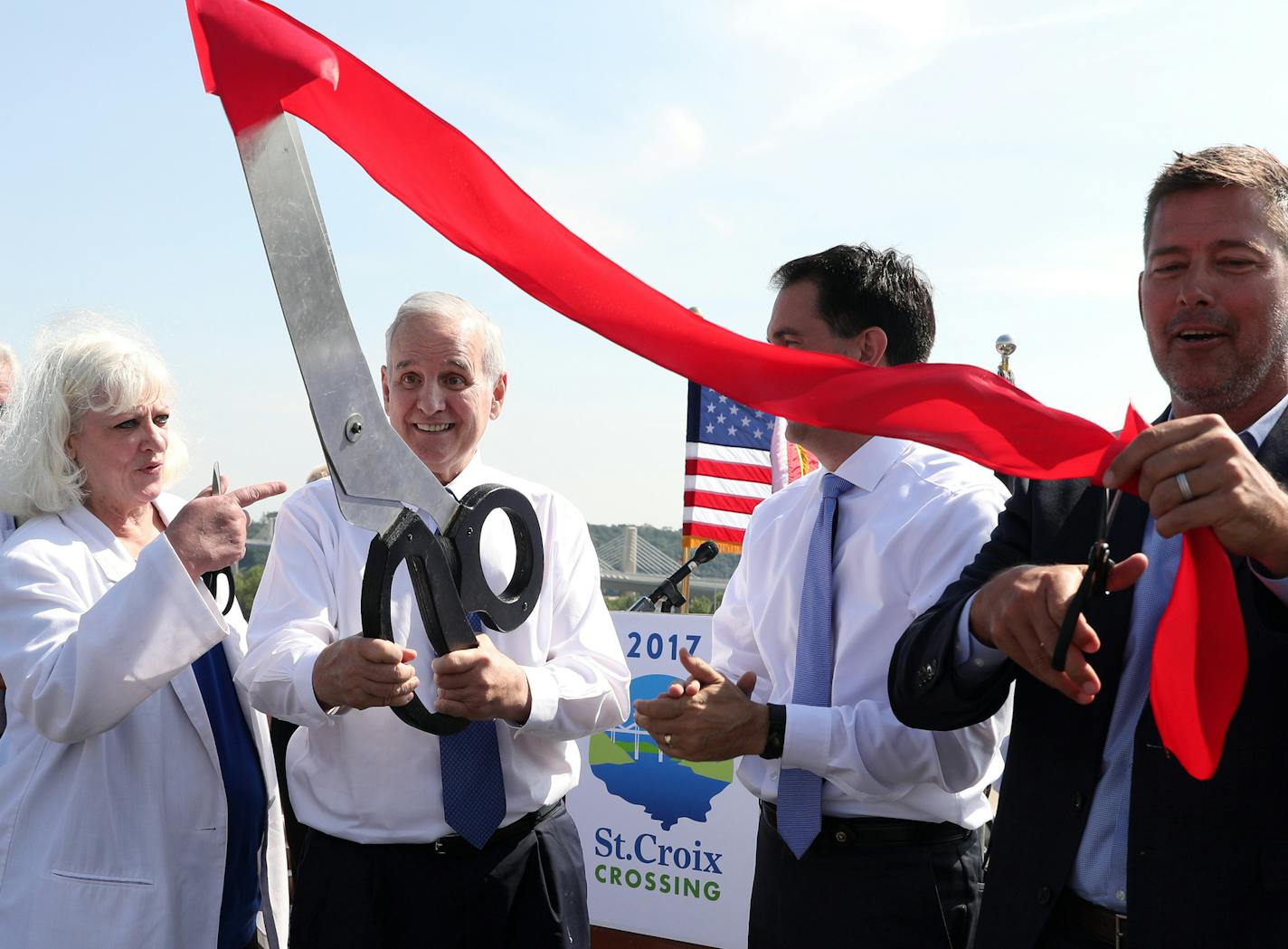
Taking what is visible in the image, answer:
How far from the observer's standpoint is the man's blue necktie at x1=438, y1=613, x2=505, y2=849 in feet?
8.86

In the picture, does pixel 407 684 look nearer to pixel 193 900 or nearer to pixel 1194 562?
pixel 193 900

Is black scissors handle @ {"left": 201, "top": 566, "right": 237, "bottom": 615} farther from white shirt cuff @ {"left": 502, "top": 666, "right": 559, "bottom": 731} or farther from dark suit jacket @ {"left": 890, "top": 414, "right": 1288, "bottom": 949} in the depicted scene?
dark suit jacket @ {"left": 890, "top": 414, "right": 1288, "bottom": 949}

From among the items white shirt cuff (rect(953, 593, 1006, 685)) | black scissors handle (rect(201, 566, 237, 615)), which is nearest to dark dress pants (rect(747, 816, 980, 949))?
white shirt cuff (rect(953, 593, 1006, 685))

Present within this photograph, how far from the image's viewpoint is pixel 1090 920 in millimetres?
1940

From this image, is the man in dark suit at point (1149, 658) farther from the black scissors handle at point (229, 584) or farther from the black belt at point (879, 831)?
the black scissors handle at point (229, 584)

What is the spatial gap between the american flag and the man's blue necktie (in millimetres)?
5941

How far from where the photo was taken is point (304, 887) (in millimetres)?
2801

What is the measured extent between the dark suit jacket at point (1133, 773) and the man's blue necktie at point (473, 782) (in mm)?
1037

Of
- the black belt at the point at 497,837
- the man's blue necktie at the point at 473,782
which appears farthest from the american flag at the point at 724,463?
the man's blue necktie at the point at 473,782

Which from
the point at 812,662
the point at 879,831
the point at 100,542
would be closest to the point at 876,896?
the point at 879,831

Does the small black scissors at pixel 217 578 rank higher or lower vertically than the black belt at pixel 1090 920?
higher

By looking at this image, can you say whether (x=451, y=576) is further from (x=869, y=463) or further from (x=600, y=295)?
(x=869, y=463)

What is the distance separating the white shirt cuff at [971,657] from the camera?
6.53 feet

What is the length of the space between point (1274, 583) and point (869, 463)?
4.35ft
